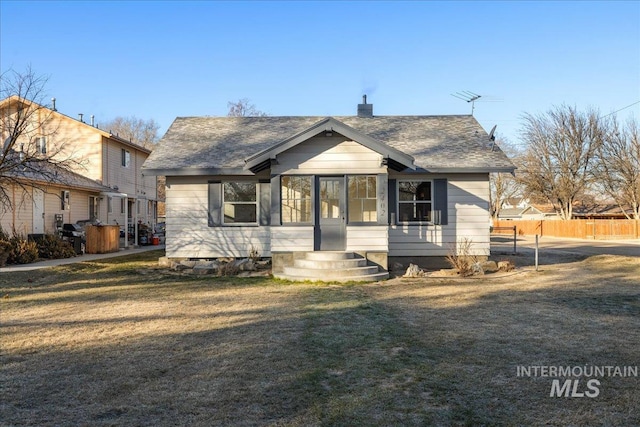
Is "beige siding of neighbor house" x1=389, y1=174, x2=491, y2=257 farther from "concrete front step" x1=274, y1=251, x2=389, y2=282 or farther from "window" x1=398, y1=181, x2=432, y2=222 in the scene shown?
"concrete front step" x1=274, y1=251, x2=389, y2=282

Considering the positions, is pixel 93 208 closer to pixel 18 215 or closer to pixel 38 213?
pixel 38 213

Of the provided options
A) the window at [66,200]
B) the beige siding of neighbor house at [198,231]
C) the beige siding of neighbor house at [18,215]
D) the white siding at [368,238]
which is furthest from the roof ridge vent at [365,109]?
the window at [66,200]

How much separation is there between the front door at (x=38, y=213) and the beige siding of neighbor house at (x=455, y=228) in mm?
15197

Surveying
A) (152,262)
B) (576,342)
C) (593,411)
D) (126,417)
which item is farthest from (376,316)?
(152,262)

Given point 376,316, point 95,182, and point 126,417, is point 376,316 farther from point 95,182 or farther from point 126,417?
point 95,182

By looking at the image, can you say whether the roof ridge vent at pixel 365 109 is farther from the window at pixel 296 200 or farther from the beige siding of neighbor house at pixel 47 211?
the beige siding of neighbor house at pixel 47 211

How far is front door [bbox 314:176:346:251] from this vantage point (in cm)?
1222

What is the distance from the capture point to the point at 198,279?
12.1 metres

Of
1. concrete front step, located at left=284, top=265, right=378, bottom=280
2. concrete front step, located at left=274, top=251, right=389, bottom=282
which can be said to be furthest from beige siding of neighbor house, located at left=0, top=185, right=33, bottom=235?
concrete front step, located at left=284, top=265, right=378, bottom=280

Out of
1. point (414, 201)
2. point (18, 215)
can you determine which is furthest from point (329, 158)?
point (18, 215)

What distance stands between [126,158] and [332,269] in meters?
21.1

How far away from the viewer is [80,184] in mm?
21531

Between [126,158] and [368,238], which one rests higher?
[126,158]

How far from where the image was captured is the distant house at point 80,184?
18875 millimetres
